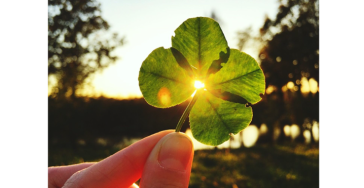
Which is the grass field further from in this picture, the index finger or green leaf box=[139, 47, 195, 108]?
green leaf box=[139, 47, 195, 108]

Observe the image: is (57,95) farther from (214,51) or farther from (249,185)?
(214,51)

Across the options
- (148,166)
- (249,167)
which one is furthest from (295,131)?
(148,166)

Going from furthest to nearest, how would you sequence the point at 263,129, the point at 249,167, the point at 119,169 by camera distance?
the point at 263,129, the point at 249,167, the point at 119,169

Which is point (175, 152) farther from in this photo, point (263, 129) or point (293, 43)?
point (263, 129)

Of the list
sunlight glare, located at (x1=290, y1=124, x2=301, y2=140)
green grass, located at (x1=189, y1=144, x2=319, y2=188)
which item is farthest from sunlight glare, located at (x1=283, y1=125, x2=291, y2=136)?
green grass, located at (x1=189, y1=144, x2=319, y2=188)

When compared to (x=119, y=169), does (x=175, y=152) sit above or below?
above

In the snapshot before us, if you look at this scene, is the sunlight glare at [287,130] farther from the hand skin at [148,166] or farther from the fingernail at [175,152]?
the fingernail at [175,152]
